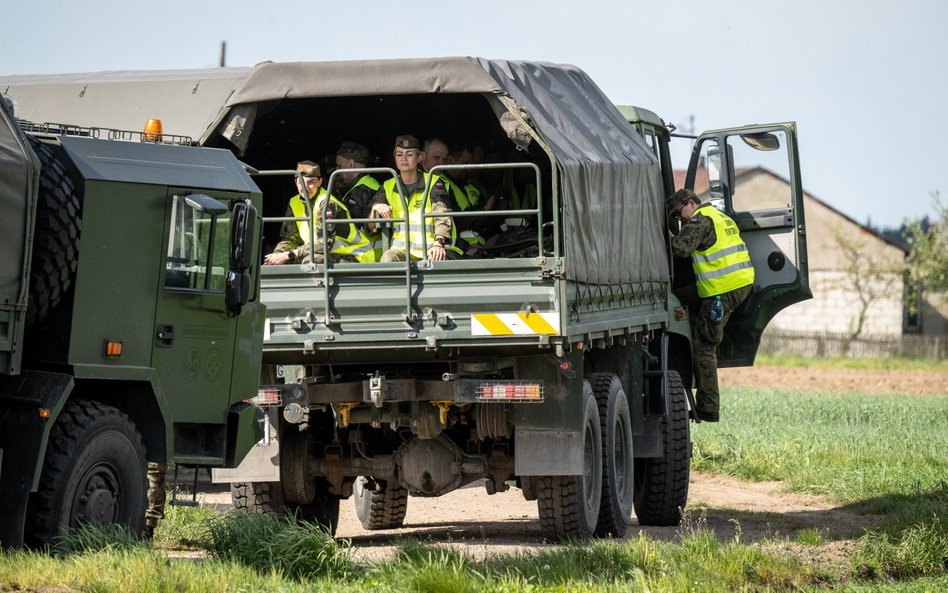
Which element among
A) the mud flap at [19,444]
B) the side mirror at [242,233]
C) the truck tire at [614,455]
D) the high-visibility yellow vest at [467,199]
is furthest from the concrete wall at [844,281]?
the mud flap at [19,444]

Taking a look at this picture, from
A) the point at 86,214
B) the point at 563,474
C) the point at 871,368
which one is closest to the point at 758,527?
the point at 563,474

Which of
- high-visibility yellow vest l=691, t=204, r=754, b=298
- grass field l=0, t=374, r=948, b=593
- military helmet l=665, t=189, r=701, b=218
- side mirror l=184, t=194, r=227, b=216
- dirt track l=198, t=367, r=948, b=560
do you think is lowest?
grass field l=0, t=374, r=948, b=593

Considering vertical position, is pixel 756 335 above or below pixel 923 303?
below

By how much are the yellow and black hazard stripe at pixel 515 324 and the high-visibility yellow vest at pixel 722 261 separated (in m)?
4.30

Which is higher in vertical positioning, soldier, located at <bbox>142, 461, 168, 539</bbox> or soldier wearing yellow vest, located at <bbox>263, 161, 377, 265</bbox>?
soldier wearing yellow vest, located at <bbox>263, 161, 377, 265</bbox>

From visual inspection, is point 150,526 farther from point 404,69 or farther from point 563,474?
point 404,69

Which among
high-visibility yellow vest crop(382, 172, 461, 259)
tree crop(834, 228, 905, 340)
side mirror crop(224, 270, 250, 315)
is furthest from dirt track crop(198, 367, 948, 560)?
tree crop(834, 228, 905, 340)

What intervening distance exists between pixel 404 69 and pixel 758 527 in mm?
4644

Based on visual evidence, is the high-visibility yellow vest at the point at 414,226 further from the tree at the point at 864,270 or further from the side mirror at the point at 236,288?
the tree at the point at 864,270

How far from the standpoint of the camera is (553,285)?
34.4ft

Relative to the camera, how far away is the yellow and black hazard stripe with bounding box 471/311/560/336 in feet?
34.2

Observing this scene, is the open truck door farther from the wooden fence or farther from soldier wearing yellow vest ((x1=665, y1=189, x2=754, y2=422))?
the wooden fence

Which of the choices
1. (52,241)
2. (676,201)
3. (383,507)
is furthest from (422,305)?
(676,201)

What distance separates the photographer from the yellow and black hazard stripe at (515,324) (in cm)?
1044
